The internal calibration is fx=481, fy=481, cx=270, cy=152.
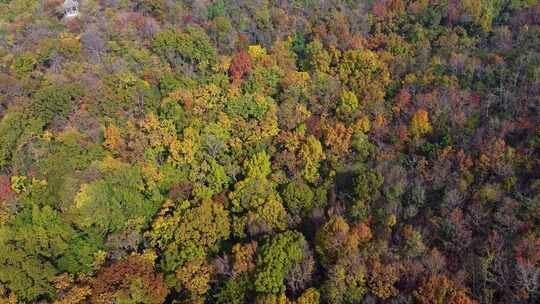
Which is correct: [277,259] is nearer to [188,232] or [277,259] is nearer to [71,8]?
[188,232]

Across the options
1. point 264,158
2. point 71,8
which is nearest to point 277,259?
point 264,158

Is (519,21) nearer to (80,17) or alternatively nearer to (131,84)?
(131,84)

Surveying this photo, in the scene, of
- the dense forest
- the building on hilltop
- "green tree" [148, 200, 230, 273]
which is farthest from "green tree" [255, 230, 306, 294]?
the building on hilltop

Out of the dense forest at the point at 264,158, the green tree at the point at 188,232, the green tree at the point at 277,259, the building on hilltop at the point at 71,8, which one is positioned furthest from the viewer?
the building on hilltop at the point at 71,8

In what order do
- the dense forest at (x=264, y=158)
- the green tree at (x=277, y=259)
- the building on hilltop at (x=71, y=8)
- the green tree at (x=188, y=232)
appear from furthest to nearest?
the building on hilltop at (x=71, y=8) → the green tree at (x=188, y=232) → the dense forest at (x=264, y=158) → the green tree at (x=277, y=259)

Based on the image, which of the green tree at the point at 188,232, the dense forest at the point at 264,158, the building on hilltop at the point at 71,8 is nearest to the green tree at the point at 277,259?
the dense forest at the point at 264,158

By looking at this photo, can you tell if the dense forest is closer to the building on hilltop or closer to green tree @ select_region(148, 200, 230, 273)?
green tree @ select_region(148, 200, 230, 273)

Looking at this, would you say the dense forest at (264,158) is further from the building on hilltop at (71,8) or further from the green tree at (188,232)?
the building on hilltop at (71,8)

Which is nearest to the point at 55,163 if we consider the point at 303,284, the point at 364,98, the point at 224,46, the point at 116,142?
the point at 116,142

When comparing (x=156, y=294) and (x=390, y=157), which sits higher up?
(x=390, y=157)

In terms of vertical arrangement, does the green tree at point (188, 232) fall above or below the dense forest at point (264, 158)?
below
